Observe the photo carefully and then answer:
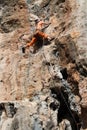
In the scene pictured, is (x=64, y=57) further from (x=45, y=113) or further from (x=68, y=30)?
(x=45, y=113)

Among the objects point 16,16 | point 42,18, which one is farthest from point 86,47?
point 16,16

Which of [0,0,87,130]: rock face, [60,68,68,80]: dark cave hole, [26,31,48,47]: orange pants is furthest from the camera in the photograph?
[26,31,48,47]: orange pants

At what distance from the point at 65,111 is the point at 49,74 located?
1.96m

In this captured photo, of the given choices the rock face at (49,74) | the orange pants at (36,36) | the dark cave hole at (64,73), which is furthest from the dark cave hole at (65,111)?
the orange pants at (36,36)

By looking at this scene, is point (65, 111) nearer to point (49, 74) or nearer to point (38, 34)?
point (49, 74)

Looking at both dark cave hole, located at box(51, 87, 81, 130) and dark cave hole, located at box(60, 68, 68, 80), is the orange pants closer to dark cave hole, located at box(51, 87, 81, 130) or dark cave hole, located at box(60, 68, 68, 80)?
dark cave hole, located at box(60, 68, 68, 80)

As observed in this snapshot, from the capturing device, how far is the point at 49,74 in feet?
62.3

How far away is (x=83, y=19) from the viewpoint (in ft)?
60.9

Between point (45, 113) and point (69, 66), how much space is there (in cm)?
222

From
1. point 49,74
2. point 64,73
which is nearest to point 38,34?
point 49,74

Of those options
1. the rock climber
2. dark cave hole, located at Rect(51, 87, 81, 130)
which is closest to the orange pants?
the rock climber

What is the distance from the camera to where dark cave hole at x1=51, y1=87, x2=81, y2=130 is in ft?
56.4

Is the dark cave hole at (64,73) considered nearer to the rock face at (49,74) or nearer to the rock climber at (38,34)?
the rock face at (49,74)

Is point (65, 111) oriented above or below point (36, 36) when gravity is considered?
below
